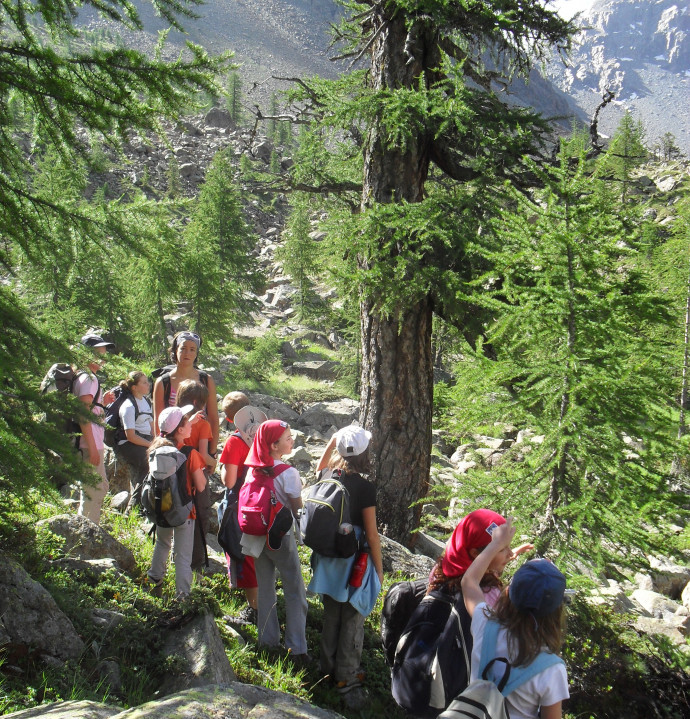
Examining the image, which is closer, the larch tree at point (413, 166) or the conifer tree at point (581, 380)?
the conifer tree at point (581, 380)

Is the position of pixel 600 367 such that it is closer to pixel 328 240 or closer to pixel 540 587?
pixel 540 587

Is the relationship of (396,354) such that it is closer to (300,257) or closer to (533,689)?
(533,689)

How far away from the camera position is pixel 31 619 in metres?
3.12

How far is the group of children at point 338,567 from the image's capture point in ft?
7.70

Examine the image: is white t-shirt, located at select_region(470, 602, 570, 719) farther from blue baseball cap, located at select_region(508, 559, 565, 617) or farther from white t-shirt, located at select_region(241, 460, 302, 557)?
white t-shirt, located at select_region(241, 460, 302, 557)

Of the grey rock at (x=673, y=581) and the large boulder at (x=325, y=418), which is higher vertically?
the large boulder at (x=325, y=418)

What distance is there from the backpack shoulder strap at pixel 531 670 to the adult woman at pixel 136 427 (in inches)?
164

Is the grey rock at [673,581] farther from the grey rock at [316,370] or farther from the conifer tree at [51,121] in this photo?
the grey rock at [316,370]

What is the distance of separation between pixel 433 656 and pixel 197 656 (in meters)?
1.38

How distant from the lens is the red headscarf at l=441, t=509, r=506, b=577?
2.87 m

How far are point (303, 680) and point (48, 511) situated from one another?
106 inches

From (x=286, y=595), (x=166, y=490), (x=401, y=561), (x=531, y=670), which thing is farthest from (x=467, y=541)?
(x=401, y=561)

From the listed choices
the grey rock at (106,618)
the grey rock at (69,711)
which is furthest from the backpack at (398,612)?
the grey rock at (106,618)

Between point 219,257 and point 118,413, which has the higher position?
point 219,257
